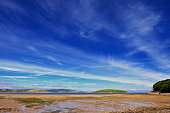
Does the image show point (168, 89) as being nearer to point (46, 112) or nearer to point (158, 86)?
point (158, 86)

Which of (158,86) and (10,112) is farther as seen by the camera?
(158,86)

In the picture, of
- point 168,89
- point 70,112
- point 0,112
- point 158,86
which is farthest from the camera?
point 158,86

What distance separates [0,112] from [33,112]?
3.99 metres

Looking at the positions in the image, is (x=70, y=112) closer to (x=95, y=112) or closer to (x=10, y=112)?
(x=95, y=112)

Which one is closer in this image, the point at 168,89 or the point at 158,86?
the point at 168,89

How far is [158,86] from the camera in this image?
302ft

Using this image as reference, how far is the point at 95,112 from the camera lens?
1588 cm

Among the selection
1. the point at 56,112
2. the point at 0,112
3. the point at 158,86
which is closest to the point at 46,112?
the point at 56,112

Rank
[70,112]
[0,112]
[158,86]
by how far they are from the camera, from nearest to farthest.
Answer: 1. [0,112]
2. [70,112]
3. [158,86]

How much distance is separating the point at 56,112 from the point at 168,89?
8882cm

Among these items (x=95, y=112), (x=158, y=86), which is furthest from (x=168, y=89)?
(x=95, y=112)

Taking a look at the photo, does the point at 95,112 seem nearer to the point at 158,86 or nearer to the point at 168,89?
the point at 168,89

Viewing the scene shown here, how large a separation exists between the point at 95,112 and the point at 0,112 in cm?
1238

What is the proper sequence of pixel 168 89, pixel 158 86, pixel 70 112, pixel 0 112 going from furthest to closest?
pixel 158 86
pixel 168 89
pixel 70 112
pixel 0 112
